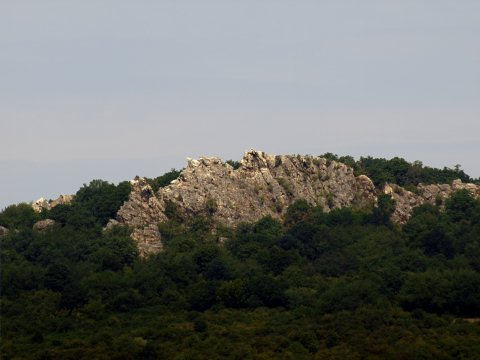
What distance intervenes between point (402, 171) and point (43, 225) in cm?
5095

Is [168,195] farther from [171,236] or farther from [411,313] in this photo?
[411,313]

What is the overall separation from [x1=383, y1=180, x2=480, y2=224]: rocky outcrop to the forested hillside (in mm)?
2224

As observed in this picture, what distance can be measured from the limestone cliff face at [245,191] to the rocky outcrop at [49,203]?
628 inches

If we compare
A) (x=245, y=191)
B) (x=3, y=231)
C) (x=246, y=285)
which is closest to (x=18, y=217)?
(x=3, y=231)

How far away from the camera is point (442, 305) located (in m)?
136

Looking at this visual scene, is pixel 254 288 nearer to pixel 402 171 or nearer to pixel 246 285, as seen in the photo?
pixel 246 285

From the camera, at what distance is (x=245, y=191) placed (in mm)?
171500

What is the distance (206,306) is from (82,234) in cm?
3555

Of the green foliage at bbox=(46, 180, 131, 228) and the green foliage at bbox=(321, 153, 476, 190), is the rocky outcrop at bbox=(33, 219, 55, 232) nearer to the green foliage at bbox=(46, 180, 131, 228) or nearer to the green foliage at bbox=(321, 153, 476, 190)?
the green foliage at bbox=(46, 180, 131, 228)

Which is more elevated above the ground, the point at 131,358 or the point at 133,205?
the point at 133,205

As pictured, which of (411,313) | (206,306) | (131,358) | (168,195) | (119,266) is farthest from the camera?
(168,195)

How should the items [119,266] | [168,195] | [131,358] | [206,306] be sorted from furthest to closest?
[168,195]
[119,266]
[206,306]
[131,358]

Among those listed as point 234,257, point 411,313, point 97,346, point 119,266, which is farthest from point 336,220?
point 97,346

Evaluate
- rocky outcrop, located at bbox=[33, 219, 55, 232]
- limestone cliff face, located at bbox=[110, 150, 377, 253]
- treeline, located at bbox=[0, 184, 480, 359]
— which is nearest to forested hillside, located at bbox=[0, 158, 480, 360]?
treeline, located at bbox=[0, 184, 480, 359]
